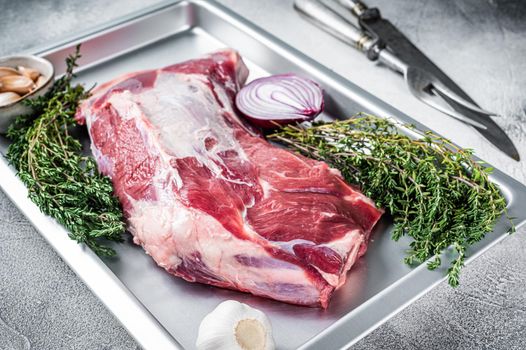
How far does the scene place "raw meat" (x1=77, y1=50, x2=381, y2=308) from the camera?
80.5 inches

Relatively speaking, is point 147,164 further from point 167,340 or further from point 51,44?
point 51,44

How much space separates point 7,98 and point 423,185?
1.72 meters

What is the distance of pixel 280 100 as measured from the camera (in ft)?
8.98

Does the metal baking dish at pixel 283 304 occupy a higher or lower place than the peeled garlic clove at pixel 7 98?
higher

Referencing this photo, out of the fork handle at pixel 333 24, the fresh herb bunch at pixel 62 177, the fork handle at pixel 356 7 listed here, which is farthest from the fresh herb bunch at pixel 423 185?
the fork handle at pixel 356 7

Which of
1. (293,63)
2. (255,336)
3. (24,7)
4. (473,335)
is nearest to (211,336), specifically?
(255,336)

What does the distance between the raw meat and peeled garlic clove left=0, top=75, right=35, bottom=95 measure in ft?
1.10

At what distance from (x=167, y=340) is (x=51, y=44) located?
188 cm

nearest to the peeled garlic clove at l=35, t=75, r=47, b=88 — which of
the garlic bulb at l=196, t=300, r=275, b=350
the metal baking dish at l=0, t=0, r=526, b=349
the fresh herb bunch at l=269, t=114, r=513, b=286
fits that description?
the metal baking dish at l=0, t=0, r=526, b=349

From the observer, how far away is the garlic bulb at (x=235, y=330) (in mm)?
1812

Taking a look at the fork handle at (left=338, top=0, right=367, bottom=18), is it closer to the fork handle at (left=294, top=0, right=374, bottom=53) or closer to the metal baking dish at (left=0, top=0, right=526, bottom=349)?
the fork handle at (left=294, top=0, right=374, bottom=53)

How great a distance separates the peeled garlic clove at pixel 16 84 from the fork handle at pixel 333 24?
62.8 inches

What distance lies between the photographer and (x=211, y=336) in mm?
1828

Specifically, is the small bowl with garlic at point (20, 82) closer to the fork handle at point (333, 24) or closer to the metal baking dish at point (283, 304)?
the metal baking dish at point (283, 304)
